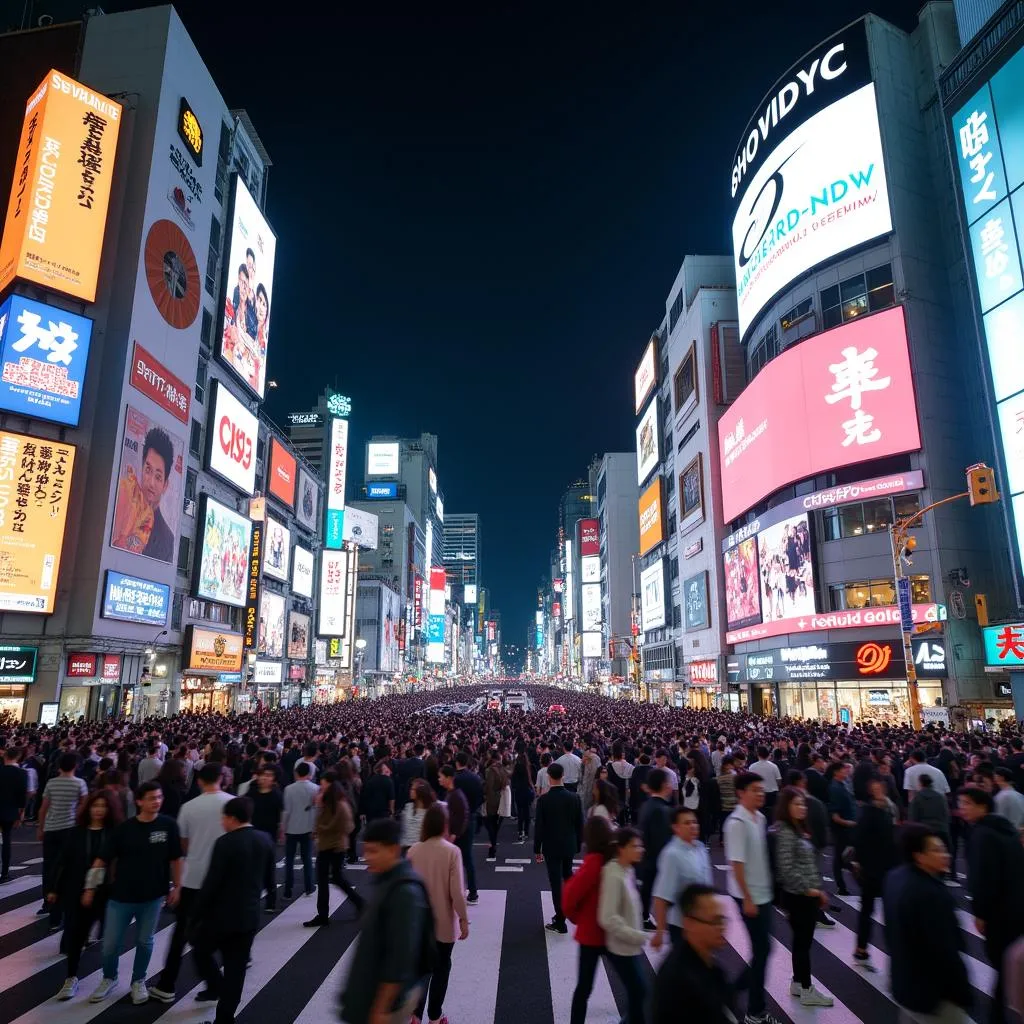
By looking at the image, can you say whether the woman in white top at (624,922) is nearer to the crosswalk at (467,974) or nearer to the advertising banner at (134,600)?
the crosswalk at (467,974)

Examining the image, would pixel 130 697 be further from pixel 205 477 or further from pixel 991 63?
pixel 991 63

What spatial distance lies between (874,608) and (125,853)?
113 ft

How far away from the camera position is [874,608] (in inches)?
1324

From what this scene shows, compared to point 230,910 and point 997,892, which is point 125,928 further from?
point 997,892

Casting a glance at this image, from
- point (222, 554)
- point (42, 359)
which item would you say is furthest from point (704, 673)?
point (42, 359)

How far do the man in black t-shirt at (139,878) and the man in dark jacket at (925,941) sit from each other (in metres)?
5.53

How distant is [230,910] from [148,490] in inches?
1344

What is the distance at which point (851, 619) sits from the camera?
113 ft

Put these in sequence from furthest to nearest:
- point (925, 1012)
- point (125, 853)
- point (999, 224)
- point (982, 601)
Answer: point (982, 601)
point (999, 224)
point (125, 853)
point (925, 1012)

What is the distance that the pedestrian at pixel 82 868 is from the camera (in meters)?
6.45

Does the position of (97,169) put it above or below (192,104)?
below

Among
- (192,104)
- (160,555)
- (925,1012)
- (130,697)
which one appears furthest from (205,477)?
(925,1012)

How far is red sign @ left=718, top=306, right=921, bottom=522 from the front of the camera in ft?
113

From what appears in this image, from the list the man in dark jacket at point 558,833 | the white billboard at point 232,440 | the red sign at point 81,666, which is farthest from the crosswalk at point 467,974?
the white billboard at point 232,440
